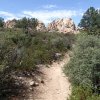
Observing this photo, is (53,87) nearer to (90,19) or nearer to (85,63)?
(85,63)

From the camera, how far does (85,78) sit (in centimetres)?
1308

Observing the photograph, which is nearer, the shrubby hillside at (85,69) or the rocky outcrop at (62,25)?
the shrubby hillside at (85,69)

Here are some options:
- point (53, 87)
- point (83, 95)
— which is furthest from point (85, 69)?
point (83, 95)

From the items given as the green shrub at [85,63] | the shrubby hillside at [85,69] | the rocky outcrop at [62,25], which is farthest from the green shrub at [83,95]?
the rocky outcrop at [62,25]

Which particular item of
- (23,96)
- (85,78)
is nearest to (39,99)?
(23,96)

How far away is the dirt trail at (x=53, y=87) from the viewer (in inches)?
482

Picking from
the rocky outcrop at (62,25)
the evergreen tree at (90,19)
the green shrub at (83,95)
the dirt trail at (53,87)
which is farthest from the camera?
the rocky outcrop at (62,25)

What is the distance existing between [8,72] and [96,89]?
4000 millimetres

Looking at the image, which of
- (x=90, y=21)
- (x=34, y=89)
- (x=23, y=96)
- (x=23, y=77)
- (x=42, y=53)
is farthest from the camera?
(x=90, y=21)

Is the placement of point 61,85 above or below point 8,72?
below

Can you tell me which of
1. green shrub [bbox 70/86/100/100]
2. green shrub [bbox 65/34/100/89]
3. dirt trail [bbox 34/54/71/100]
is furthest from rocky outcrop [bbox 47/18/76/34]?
green shrub [bbox 70/86/100/100]

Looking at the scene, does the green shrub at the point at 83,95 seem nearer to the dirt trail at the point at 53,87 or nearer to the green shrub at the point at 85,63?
the dirt trail at the point at 53,87

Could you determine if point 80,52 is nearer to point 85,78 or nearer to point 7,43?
point 85,78

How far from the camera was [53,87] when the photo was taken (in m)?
13.6
